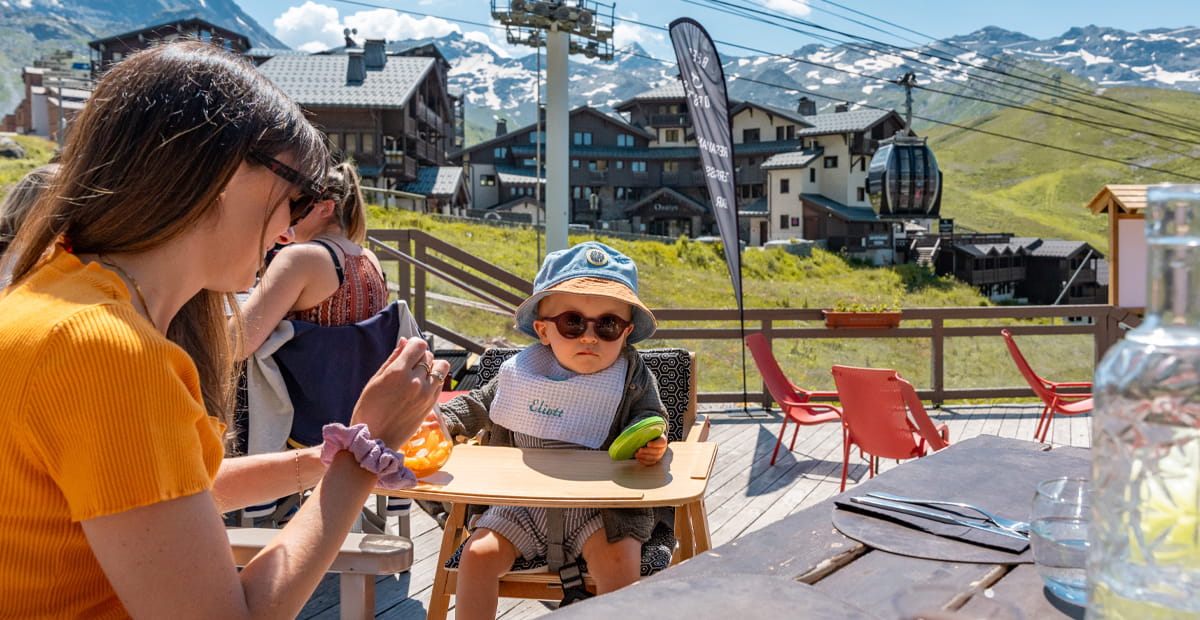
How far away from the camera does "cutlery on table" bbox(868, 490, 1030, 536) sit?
1601 millimetres

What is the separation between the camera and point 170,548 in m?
1.05

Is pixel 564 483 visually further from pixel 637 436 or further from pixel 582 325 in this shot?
pixel 582 325

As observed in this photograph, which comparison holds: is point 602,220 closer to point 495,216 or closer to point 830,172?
point 495,216

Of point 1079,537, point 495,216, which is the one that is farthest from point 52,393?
A: point 495,216

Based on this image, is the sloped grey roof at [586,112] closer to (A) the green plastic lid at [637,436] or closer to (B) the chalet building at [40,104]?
(B) the chalet building at [40,104]

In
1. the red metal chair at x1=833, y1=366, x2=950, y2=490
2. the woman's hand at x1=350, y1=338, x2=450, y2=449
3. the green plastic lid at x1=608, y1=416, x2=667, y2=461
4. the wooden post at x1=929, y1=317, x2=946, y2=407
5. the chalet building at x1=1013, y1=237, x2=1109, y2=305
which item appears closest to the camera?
the woman's hand at x1=350, y1=338, x2=450, y2=449

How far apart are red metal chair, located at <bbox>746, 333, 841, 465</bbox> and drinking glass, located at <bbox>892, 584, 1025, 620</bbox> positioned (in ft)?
17.0

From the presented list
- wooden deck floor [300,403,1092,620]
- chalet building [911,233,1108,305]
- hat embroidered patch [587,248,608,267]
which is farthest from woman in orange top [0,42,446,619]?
chalet building [911,233,1108,305]

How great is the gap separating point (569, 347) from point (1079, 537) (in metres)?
1.84

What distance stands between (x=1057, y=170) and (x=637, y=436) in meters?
184

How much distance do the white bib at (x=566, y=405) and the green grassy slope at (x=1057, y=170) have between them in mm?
121461

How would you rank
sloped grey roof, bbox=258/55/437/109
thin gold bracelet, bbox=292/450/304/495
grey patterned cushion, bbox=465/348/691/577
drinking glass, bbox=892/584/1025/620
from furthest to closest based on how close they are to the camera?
1. sloped grey roof, bbox=258/55/437/109
2. grey patterned cushion, bbox=465/348/691/577
3. thin gold bracelet, bbox=292/450/304/495
4. drinking glass, bbox=892/584/1025/620

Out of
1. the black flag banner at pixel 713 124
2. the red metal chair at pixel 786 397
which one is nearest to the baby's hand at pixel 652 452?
the red metal chair at pixel 786 397

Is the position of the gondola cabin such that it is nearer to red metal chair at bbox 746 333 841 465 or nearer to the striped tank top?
red metal chair at bbox 746 333 841 465
